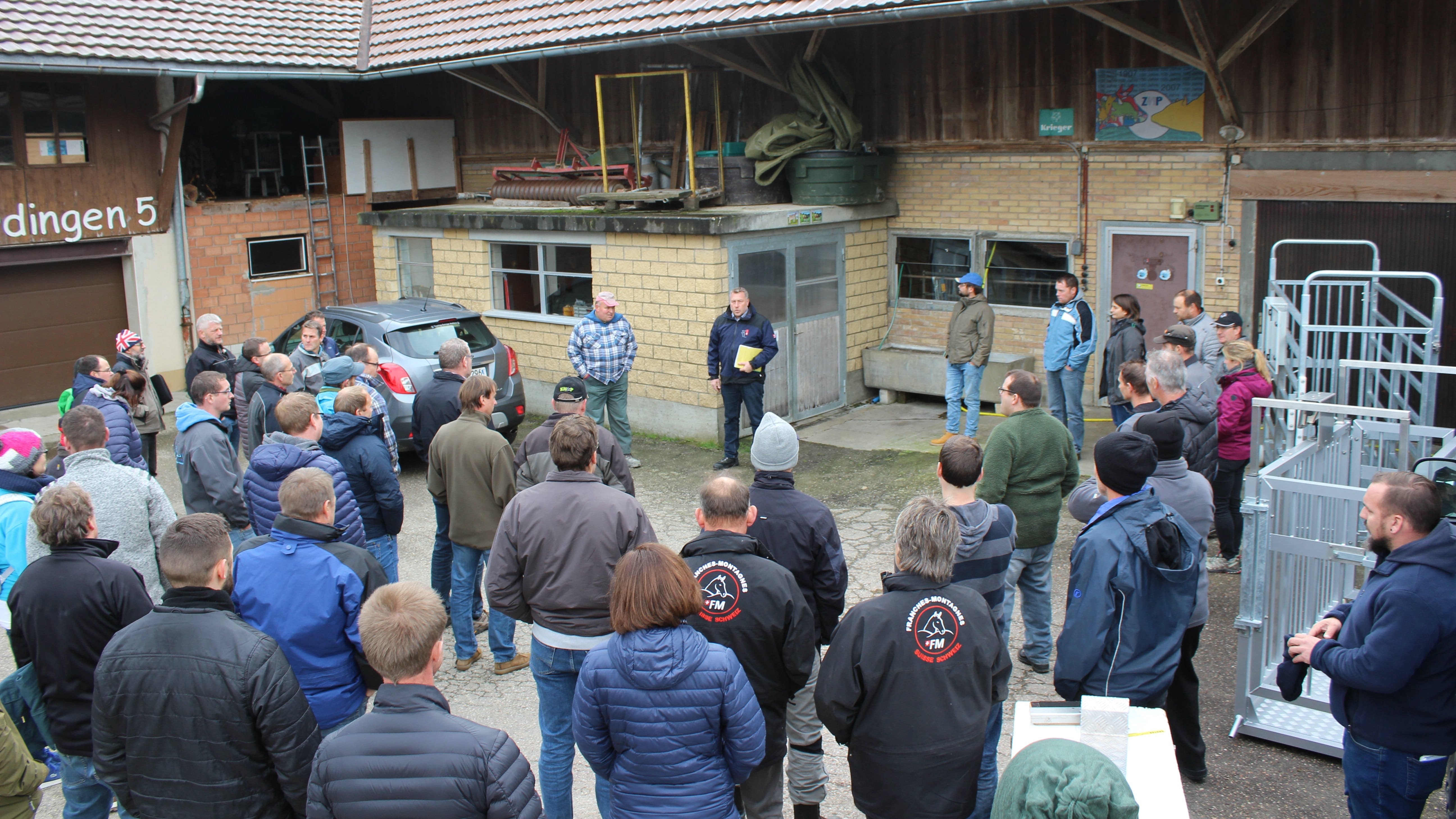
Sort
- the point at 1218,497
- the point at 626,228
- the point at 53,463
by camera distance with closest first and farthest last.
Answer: the point at 53,463
the point at 1218,497
the point at 626,228

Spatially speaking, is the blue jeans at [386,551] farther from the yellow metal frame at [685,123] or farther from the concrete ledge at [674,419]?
the yellow metal frame at [685,123]

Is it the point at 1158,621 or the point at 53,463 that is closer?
the point at 1158,621

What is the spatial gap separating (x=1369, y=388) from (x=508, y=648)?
7.16m

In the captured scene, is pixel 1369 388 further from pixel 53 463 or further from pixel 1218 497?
pixel 53 463

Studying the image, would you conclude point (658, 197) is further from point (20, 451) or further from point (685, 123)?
point (20, 451)

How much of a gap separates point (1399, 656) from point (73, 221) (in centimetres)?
1395

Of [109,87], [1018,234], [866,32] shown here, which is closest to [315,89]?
[109,87]

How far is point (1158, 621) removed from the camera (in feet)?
13.8

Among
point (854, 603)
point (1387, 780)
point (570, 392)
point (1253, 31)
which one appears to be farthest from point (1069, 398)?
point (1387, 780)

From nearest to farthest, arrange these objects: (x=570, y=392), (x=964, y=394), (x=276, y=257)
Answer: (x=570, y=392)
(x=964, y=394)
(x=276, y=257)

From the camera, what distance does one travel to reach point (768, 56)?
38.7 ft

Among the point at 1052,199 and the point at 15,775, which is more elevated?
the point at 1052,199

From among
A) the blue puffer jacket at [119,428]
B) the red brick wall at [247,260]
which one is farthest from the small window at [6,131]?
the blue puffer jacket at [119,428]

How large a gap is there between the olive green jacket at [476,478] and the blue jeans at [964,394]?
573cm
